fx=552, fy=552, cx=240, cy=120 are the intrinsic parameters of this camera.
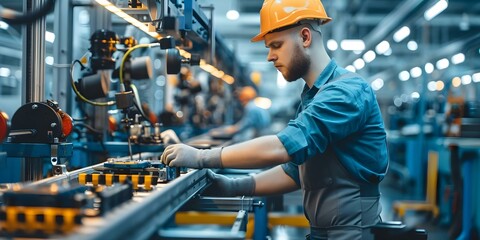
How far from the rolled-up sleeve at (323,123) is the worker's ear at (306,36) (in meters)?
0.30

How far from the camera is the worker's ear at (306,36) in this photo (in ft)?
8.35

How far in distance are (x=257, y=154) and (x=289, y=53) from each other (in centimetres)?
59

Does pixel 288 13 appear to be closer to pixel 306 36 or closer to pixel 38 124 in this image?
pixel 306 36

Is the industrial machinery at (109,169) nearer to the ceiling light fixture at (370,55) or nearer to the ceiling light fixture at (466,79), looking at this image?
the ceiling light fixture at (370,55)

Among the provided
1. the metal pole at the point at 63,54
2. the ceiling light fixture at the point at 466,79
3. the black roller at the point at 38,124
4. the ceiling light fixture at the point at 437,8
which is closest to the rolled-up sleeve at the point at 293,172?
the black roller at the point at 38,124

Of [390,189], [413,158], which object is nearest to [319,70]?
[413,158]

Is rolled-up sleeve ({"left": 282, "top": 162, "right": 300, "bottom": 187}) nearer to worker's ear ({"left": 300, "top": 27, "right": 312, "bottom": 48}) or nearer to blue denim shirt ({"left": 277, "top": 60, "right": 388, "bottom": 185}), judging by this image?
blue denim shirt ({"left": 277, "top": 60, "right": 388, "bottom": 185})

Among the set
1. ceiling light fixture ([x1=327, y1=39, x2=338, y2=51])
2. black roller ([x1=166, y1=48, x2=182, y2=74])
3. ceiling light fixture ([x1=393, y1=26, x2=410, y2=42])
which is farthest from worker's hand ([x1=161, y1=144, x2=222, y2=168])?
ceiling light fixture ([x1=327, y1=39, x2=338, y2=51])

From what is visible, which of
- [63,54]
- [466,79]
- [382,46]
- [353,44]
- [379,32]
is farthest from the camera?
[466,79]

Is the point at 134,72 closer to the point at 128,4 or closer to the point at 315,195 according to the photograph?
the point at 128,4

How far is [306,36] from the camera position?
255 cm

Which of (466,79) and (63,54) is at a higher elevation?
(466,79)

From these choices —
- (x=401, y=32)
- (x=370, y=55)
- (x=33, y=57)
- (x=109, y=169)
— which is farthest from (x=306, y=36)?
(x=370, y=55)

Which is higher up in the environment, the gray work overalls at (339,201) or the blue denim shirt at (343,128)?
the blue denim shirt at (343,128)
